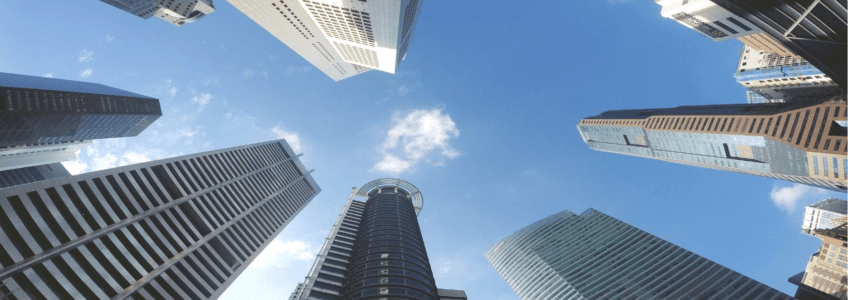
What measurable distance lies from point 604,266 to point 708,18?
8150 cm

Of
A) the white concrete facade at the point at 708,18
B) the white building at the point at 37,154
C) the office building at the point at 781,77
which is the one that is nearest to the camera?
the white concrete facade at the point at 708,18

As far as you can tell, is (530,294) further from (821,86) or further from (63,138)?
(63,138)

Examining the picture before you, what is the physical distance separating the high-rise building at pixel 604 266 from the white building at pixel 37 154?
196m

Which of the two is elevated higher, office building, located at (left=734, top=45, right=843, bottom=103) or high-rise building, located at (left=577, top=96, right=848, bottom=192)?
office building, located at (left=734, top=45, right=843, bottom=103)

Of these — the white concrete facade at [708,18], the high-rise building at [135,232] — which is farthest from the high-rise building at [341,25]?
the white concrete facade at [708,18]

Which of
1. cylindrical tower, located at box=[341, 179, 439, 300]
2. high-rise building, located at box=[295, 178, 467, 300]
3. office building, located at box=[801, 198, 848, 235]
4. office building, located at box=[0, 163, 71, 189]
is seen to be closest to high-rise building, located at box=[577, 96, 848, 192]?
high-rise building, located at box=[295, 178, 467, 300]

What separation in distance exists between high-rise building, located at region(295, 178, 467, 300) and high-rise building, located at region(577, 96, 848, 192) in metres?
83.4

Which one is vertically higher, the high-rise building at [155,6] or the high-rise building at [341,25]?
the high-rise building at [155,6]

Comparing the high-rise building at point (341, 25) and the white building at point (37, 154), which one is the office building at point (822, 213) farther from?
the white building at point (37, 154)

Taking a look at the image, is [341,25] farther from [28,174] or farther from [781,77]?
[28,174]

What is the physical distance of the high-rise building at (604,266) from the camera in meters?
98.9

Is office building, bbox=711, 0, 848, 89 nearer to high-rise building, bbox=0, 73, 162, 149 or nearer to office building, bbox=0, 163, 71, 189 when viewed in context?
high-rise building, bbox=0, 73, 162, 149

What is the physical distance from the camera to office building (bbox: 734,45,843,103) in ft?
363

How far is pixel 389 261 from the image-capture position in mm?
67188
